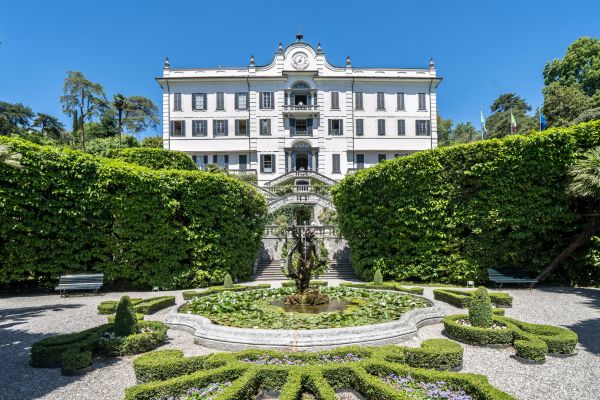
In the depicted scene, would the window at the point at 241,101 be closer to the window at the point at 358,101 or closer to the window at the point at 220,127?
the window at the point at 220,127

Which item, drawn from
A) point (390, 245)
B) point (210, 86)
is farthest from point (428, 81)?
point (390, 245)

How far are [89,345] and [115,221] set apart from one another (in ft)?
31.4

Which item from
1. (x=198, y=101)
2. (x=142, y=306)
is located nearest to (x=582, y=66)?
(x=198, y=101)

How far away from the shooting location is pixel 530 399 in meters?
5.39

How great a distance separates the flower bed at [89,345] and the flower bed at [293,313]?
159 cm

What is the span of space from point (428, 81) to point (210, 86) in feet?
76.0

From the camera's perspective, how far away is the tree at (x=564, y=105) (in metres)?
35.0

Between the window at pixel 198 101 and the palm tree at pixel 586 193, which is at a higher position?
the window at pixel 198 101

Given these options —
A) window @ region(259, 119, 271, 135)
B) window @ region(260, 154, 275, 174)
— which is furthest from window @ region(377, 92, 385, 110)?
window @ region(260, 154, 275, 174)

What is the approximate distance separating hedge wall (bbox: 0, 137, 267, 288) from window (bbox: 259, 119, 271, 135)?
→ 19336 mm

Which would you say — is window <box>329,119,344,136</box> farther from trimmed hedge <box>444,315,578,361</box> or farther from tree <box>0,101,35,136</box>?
tree <box>0,101,35,136</box>

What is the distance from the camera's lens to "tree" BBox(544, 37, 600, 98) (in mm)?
40562

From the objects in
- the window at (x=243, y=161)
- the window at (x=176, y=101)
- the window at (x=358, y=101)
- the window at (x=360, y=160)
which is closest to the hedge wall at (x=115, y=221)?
the window at (x=243, y=161)

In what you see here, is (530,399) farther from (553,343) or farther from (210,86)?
(210,86)
